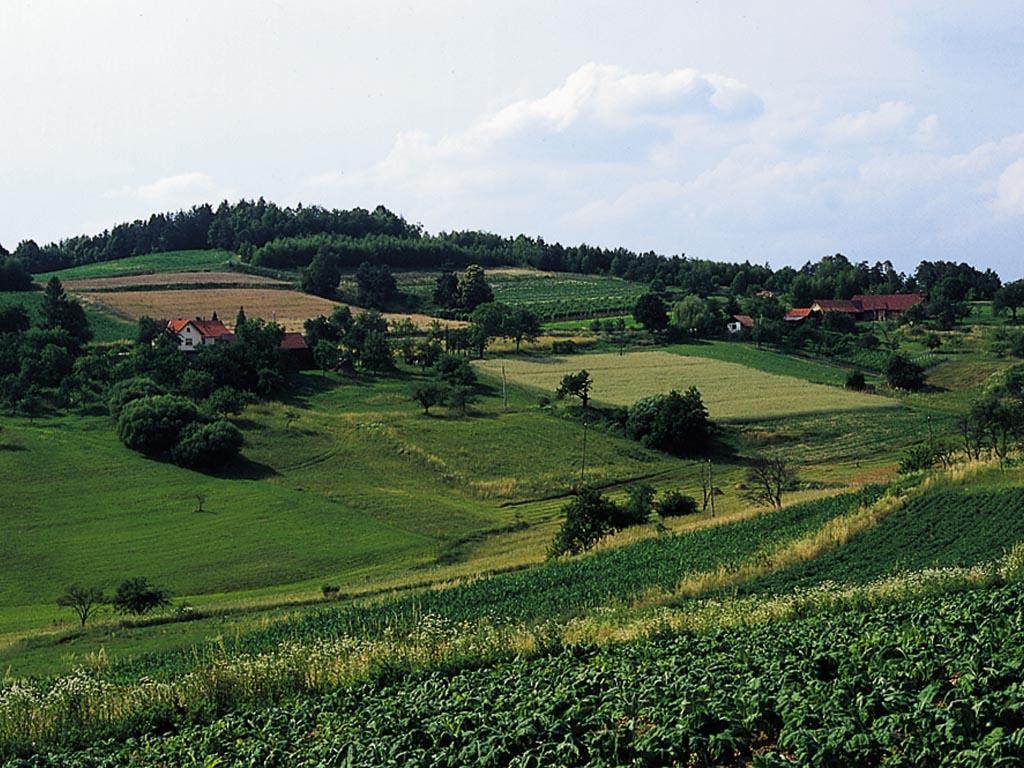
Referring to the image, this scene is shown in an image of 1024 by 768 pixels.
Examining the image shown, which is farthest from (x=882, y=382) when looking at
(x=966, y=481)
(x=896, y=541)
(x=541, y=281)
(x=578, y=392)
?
(x=541, y=281)

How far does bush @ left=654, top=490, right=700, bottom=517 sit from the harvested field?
99.9m

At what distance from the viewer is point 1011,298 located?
428 ft

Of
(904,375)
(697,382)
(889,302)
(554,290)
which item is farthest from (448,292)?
(904,375)

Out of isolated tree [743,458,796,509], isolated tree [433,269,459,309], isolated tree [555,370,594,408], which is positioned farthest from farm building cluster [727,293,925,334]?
isolated tree [743,458,796,509]

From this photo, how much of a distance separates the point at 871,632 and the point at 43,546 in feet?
159

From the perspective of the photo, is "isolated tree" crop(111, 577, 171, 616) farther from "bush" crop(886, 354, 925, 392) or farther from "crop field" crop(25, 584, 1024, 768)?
"bush" crop(886, 354, 925, 392)

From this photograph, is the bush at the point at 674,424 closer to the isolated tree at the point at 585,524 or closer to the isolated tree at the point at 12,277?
the isolated tree at the point at 585,524

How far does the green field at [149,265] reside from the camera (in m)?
164

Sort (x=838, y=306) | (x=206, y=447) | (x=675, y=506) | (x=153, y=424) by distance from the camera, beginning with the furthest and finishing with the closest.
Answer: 1. (x=838, y=306)
2. (x=153, y=424)
3. (x=206, y=447)
4. (x=675, y=506)

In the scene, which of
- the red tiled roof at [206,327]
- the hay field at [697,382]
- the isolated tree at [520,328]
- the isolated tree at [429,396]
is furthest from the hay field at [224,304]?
the isolated tree at [429,396]

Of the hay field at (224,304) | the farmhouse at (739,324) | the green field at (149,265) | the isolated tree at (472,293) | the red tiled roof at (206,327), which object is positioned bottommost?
the red tiled roof at (206,327)

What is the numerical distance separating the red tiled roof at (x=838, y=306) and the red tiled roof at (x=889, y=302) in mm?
1164

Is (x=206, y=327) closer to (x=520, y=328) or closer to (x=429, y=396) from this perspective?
(x=429, y=396)

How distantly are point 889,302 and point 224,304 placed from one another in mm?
85583
